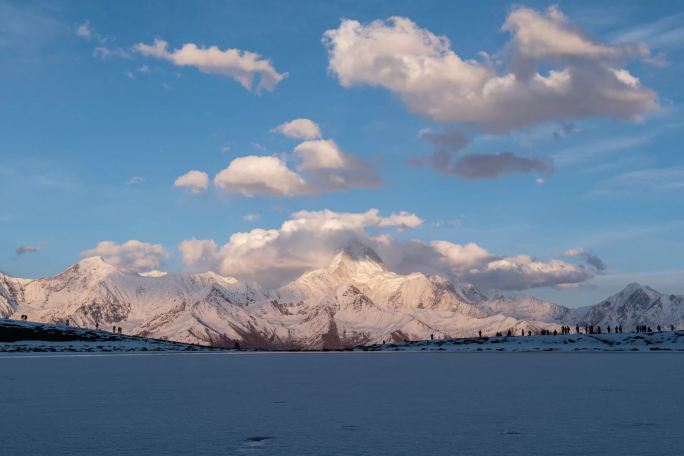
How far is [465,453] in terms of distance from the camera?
1021 inches

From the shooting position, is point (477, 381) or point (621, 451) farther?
point (477, 381)

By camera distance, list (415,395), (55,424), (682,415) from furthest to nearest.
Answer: (415,395)
(682,415)
(55,424)

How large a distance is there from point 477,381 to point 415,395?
51.2 ft

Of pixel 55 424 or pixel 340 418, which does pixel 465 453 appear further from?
pixel 55 424

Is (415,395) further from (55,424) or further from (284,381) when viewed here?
(55,424)

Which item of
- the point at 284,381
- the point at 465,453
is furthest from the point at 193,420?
the point at 284,381

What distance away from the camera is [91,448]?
27234mm

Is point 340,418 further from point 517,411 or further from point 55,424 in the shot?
point 55,424

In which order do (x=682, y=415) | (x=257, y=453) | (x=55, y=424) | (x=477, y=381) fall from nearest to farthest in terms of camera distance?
1. (x=257, y=453)
2. (x=55, y=424)
3. (x=682, y=415)
4. (x=477, y=381)

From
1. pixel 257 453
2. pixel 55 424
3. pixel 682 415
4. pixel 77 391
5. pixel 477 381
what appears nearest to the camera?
pixel 257 453

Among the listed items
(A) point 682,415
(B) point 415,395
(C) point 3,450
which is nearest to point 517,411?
(A) point 682,415

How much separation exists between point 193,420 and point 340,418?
7.05 metres

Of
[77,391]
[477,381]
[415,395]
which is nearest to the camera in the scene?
[415,395]

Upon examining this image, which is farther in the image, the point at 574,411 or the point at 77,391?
the point at 77,391
